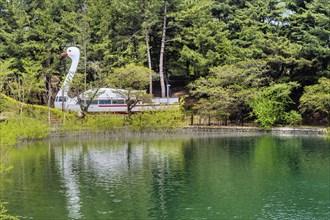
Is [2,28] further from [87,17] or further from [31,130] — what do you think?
[31,130]

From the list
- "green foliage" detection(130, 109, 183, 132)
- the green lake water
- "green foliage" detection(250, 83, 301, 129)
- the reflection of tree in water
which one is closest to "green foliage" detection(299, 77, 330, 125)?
"green foliage" detection(250, 83, 301, 129)

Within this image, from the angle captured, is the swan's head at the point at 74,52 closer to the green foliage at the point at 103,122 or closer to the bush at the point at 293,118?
the green foliage at the point at 103,122

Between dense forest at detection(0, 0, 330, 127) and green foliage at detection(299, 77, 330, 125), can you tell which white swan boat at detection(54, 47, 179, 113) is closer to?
dense forest at detection(0, 0, 330, 127)

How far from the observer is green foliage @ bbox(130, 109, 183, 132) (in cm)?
3444

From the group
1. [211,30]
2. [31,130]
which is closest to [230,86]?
[211,30]

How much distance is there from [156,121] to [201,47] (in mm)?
10101

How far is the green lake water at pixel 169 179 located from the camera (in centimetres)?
1571

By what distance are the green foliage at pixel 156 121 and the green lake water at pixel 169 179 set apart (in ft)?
11.3

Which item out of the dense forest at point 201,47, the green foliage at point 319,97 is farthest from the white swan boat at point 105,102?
the green foliage at point 319,97

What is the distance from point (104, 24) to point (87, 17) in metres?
1.52

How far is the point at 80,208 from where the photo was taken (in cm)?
1591

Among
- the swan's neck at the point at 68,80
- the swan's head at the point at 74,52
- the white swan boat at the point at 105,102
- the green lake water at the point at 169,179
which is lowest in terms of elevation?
the green lake water at the point at 169,179

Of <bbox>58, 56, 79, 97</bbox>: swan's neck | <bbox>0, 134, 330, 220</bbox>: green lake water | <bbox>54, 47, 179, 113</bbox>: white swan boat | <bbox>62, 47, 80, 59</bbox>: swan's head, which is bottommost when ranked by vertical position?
<bbox>0, 134, 330, 220</bbox>: green lake water

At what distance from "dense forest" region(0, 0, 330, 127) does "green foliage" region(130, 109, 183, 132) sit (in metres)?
2.67
